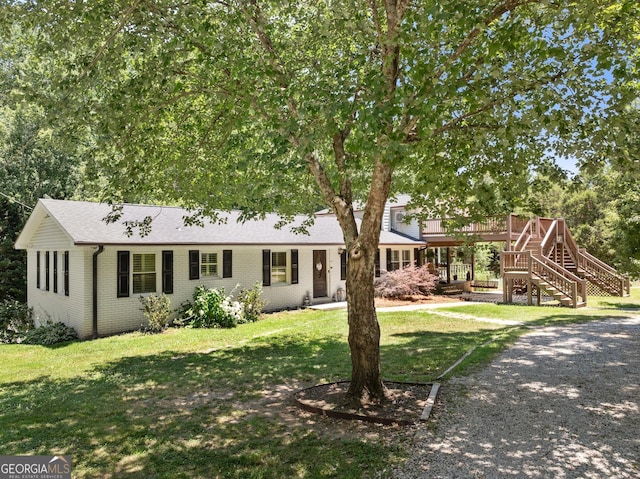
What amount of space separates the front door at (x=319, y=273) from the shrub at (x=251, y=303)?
347 centimetres

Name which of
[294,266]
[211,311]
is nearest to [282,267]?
[294,266]

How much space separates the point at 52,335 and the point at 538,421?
42.1ft

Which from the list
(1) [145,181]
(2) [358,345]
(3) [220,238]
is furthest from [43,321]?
(2) [358,345]

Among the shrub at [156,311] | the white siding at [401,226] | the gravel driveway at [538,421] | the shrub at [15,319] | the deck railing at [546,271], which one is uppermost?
the white siding at [401,226]

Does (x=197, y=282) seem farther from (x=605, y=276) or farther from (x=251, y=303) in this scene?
(x=605, y=276)

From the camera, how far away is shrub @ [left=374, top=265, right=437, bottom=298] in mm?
19781

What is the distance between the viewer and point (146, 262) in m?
14.1

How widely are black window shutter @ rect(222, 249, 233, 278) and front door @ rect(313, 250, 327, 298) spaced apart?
420 cm

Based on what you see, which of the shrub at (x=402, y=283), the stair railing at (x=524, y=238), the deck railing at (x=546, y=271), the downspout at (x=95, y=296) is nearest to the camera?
the downspout at (x=95, y=296)

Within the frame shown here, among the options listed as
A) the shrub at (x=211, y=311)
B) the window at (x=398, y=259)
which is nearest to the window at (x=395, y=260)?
the window at (x=398, y=259)

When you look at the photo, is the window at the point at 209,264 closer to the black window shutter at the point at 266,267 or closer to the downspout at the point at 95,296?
the black window shutter at the point at 266,267

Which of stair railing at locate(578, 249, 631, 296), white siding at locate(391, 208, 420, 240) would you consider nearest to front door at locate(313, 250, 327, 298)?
white siding at locate(391, 208, 420, 240)

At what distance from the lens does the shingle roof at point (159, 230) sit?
42.9ft

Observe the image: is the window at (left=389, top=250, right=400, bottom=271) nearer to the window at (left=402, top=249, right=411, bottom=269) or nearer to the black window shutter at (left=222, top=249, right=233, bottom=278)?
the window at (left=402, top=249, right=411, bottom=269)
